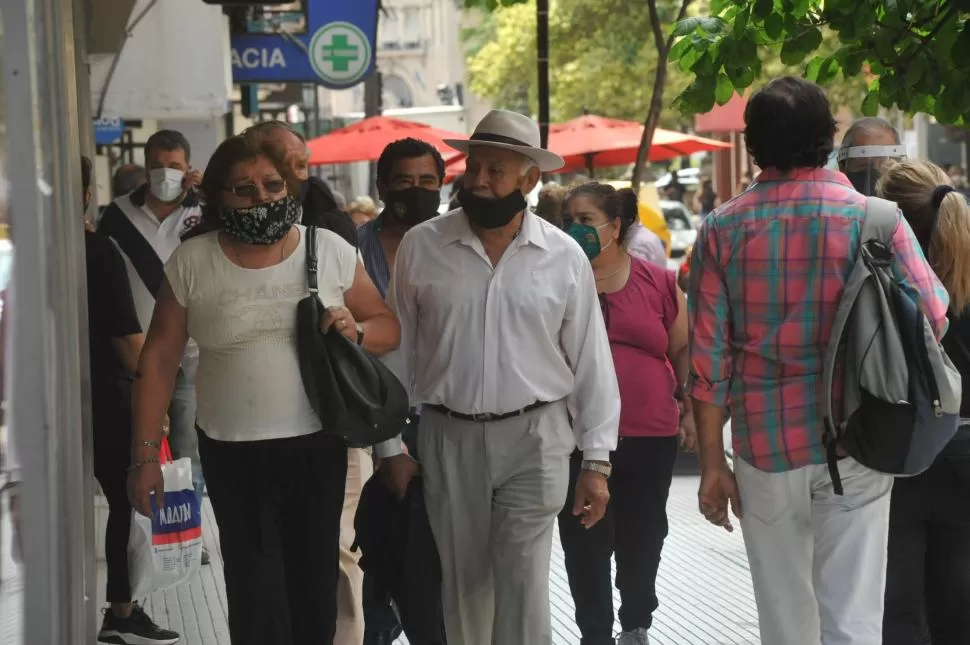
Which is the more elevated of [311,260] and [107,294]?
[311,260]

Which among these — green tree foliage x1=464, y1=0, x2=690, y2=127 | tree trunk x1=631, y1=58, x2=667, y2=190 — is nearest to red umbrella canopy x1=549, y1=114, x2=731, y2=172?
tree trunk x1=631, y1=58, x2=667, y2=190

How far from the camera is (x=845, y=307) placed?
180 inches

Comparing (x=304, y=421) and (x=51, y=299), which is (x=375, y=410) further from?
(x=51, y=299)

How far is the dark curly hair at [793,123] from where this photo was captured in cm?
477

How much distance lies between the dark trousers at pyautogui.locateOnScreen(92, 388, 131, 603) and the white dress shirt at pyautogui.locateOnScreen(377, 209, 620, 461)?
1.99 metres

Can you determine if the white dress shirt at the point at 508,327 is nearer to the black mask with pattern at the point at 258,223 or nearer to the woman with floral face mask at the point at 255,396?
the woman with floral face mask at the point at 255,396

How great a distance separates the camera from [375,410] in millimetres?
5039

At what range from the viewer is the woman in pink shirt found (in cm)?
653

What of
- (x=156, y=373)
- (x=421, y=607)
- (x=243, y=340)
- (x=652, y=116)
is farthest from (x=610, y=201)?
(x=652, y=116)

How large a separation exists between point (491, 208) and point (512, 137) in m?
0.25

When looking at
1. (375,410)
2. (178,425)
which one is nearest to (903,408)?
(375,410)

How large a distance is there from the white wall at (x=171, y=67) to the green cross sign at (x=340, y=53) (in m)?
2.41

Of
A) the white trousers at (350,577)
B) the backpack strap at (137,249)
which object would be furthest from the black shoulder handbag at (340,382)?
the backpack strap at (137,249)

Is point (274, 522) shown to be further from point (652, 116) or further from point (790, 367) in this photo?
point (652, 116)
